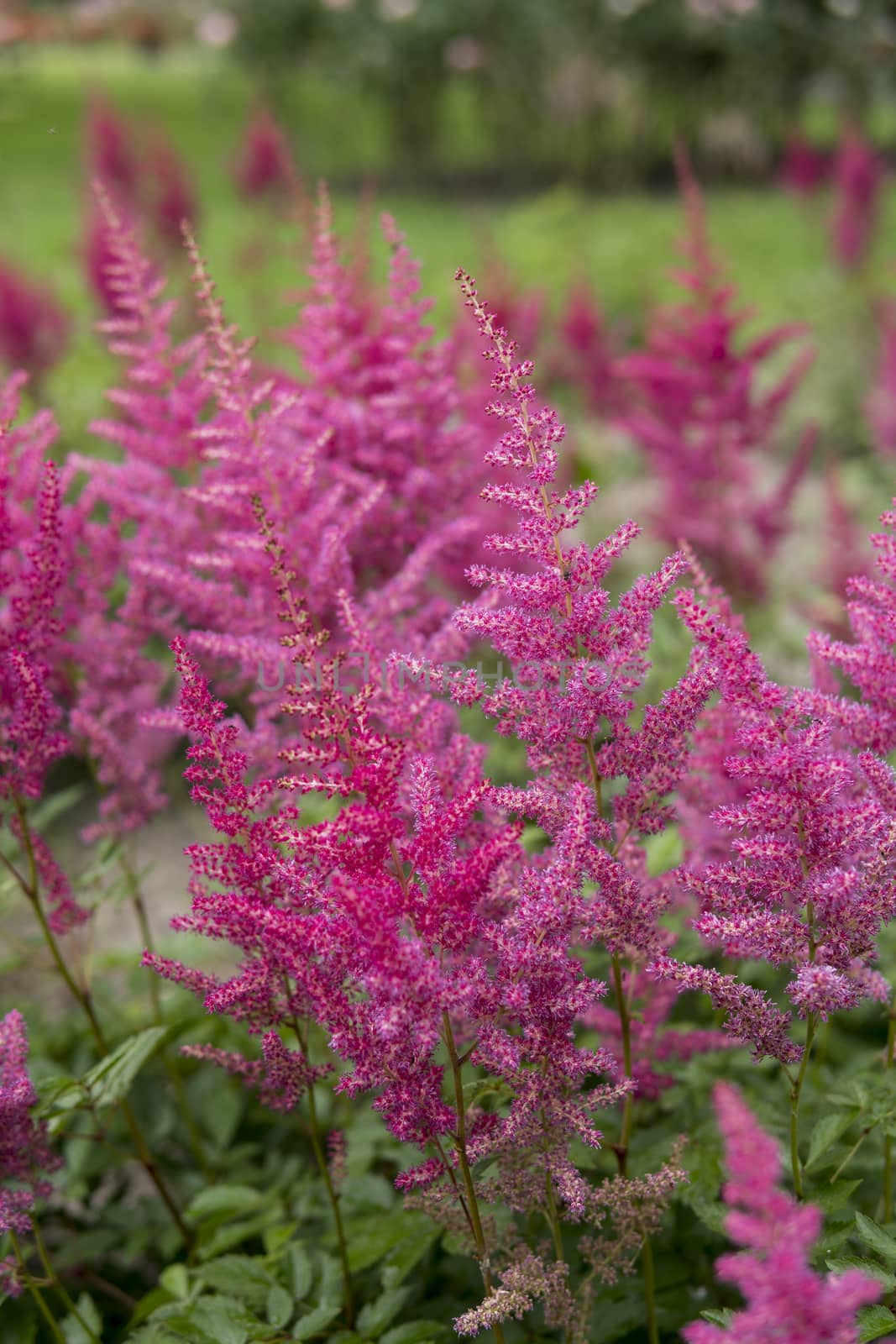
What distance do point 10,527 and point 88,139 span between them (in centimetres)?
833

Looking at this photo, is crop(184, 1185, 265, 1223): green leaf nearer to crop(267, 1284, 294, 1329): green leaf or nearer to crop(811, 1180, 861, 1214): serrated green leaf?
crop(267, 1284, 294, 1329): green leaf

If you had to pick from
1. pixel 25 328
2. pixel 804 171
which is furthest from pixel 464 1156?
pixel 804 171

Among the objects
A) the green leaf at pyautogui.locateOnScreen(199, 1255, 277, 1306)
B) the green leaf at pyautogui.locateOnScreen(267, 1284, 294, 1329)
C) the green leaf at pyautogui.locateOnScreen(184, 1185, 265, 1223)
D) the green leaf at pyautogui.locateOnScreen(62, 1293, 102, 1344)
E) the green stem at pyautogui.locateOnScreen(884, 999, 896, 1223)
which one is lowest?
the green leaf at pyautogui.locateOnScreen(62, 1293, 102, 1344)

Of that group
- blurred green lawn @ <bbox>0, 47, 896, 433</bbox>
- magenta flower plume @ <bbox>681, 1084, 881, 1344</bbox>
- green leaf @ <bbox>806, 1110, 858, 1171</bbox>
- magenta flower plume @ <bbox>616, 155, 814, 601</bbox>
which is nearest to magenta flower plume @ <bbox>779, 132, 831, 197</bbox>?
blurred green lawn @ <bbox>0, 47, 896, 433</bbox>

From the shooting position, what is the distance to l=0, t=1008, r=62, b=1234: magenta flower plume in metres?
1.86

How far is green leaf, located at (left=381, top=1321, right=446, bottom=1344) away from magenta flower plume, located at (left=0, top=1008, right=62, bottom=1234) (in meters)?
0.59

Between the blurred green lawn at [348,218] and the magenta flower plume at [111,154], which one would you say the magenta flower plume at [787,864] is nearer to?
the blurred green lawn at [348,218]

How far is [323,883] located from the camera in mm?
1736

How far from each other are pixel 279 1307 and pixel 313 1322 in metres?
0.09

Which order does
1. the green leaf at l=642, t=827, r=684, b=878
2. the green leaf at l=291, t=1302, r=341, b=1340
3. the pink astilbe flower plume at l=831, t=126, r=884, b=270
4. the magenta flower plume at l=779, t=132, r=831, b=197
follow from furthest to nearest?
the magenta flower plume at l=779, t=132, r=831, b=197, the pink astilbe flower plume at l=831, t=126, r=884, b=270, the green leaf at l=642, t=827, r=684, b=878, the green leaf at l=291, t=1302, r=341, b=1340

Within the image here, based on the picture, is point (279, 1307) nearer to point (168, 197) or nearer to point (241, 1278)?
point (241, 1278)

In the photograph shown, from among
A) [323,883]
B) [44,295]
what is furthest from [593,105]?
[323,883]

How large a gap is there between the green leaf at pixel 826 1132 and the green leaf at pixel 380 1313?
2.31ft

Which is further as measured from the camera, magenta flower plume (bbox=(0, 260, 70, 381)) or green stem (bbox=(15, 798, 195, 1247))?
magenta flower plume (bbox=(0, 260, 70, 381))
